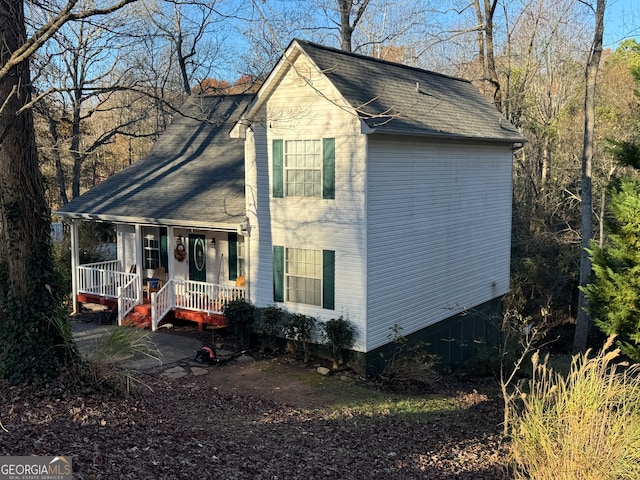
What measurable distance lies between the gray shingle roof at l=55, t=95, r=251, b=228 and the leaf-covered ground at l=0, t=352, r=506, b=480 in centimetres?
517

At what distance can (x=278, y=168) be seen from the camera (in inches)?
548

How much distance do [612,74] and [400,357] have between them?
2450cm

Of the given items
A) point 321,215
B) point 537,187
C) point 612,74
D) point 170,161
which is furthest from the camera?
point 612,74

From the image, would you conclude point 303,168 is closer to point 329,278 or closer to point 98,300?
point 329,278

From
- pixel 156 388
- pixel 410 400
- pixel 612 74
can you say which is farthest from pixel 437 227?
pixel 612 74

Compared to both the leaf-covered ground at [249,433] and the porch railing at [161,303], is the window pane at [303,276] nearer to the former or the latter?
the leaf-covered ground at [249,433]

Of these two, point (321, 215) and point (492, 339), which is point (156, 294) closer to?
point (321, 215)

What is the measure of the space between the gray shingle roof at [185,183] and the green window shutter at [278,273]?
51.5 inches

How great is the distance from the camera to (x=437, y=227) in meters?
15.4

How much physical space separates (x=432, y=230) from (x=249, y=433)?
327 inches

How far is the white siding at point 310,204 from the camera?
1284cm

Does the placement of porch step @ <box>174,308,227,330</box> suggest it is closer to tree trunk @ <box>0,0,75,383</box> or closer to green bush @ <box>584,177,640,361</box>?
tree trunk @ <box>0,0,75,383</box>

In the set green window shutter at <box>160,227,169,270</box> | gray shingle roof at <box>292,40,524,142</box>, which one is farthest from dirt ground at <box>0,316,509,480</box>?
green window shutter at <box>160,227,169,270</box>

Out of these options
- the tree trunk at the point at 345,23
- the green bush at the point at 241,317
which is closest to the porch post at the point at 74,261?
the green bush at the point at 241,317
